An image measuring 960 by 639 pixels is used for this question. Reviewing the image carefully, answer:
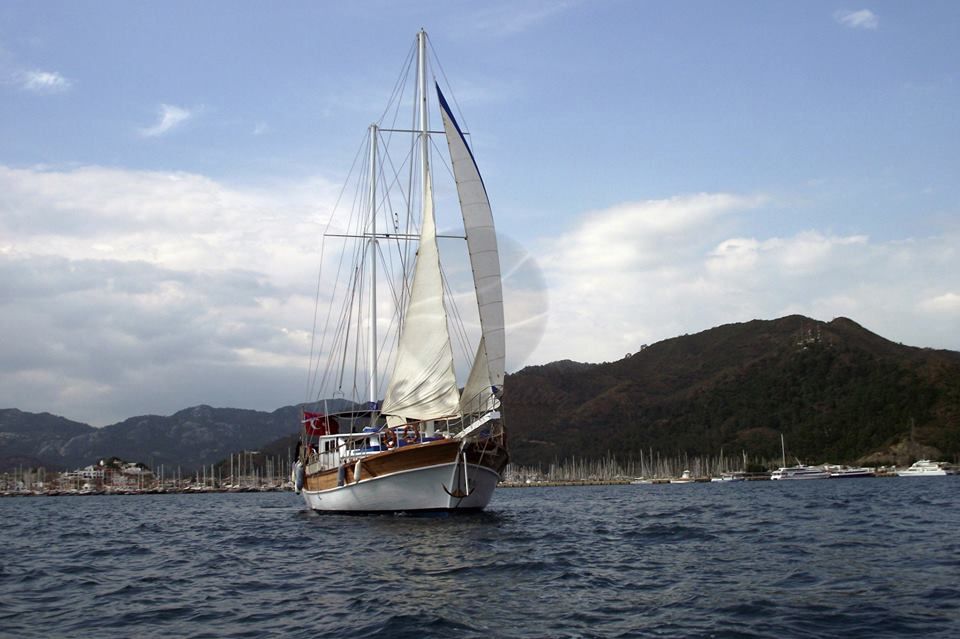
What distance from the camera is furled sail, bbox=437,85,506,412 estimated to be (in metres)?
39.2

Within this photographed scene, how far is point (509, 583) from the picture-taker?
19.7 meters

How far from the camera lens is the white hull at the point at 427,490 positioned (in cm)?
3794

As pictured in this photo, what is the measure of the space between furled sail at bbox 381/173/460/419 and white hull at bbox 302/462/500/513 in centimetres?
309

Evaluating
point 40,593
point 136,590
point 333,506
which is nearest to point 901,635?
point 136,590

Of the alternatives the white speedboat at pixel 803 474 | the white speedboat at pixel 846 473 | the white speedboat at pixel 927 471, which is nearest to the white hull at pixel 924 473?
the white speedboat at pixel 927 471

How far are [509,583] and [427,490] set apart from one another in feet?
61.5

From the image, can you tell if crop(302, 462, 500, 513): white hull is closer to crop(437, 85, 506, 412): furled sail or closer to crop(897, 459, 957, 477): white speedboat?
crop(437, 85, 506, 412): furled sail

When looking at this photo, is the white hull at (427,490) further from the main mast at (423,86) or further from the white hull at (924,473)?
the white hull at (924,473)

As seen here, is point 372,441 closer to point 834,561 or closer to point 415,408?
point 415,408

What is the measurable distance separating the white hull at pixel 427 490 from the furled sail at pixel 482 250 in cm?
389

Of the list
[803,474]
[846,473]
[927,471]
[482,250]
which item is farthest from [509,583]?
[803,474]

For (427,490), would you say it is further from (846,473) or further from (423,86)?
(846,473)

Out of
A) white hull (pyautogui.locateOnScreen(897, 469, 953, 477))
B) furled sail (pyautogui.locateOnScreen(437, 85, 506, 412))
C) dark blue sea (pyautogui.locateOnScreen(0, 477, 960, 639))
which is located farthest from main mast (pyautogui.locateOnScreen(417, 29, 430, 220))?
white hull (pyautogui.locateOnScreen(897, 469, 953, 477))

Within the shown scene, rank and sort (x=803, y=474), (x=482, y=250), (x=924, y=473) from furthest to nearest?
(x=803, y=474) → (x=924, y=473) → (x=482, y=250)
